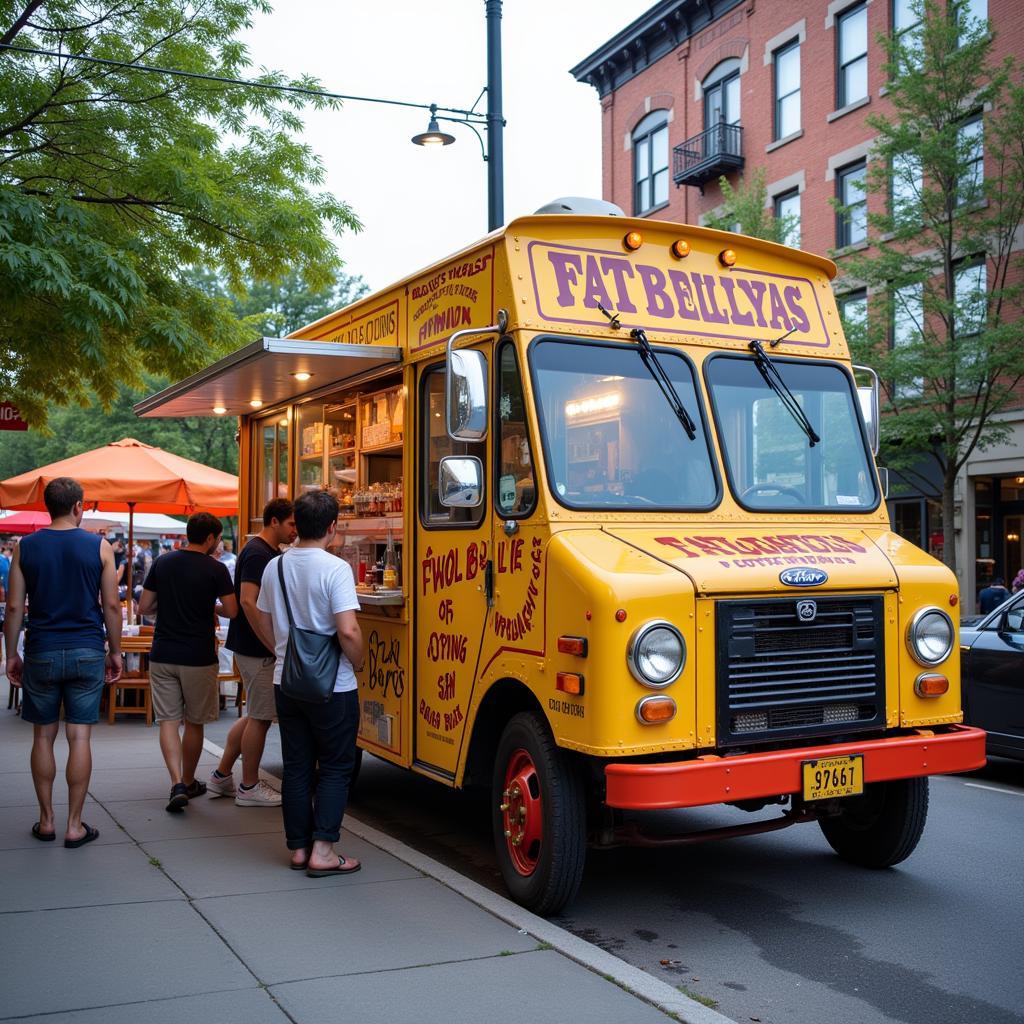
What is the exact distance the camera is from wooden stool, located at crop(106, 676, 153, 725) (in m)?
11.9

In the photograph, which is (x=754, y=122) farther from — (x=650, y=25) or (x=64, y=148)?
(x=64, y=148)

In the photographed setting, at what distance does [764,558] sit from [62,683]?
385 centimetres

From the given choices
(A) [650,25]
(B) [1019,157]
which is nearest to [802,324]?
(B) [1019,157]

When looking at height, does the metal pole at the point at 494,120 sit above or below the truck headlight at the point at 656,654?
above

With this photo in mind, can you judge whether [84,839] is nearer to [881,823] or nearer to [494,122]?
Answer: [881,823]

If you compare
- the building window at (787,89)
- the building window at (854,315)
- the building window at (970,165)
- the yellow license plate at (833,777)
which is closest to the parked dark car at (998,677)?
the yellow license plate at (833,777)

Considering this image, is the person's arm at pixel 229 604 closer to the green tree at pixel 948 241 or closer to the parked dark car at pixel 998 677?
the parked dark car at pixel 998 677

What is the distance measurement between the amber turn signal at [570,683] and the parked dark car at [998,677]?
474 cm

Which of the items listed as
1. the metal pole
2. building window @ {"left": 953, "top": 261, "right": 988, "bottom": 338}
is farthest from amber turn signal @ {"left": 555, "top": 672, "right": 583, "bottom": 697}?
building window @ {"left": 953, "top": 261, "right": 988, "bottom": 338}

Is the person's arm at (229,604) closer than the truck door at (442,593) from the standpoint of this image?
No

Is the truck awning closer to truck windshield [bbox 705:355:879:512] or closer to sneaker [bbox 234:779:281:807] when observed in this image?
truck windshield [bbox 705:355:879:512]

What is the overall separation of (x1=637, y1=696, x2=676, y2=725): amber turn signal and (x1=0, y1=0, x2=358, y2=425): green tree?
6345 millimetres

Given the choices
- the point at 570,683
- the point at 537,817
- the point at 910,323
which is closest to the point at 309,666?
Result: the point at 537,817

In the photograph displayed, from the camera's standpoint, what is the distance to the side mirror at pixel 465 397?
18.0 feet
